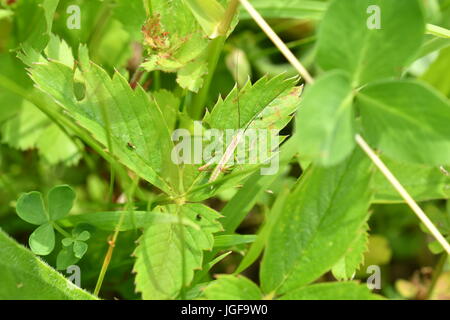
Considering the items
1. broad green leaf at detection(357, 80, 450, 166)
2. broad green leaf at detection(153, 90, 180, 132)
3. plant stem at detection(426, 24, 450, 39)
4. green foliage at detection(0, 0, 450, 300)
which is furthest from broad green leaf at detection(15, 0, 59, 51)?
plant stem at detection(426, 24, 450, 39)

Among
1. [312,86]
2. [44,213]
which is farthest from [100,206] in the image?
[312,86]

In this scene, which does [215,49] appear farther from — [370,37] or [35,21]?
[35,21]

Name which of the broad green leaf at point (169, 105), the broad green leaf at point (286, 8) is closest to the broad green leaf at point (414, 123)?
the broad green leaf at point (169, 105)

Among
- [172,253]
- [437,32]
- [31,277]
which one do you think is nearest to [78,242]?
[31,277]

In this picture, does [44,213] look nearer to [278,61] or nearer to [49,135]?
[49,135]

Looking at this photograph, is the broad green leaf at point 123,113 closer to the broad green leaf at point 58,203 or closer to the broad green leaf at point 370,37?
the broad green leaf at point 58,203

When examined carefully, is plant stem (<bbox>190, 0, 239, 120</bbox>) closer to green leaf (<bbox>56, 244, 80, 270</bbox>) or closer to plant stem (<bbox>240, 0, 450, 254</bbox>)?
plant stem (<bbox>240, 0, 450, 254</bbox>)

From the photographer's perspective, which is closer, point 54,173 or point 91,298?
point 91,298
